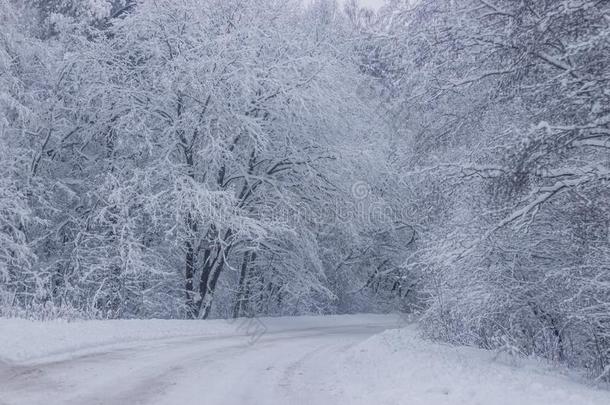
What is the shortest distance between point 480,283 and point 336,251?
17082 mm

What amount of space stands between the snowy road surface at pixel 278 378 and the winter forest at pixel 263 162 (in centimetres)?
182

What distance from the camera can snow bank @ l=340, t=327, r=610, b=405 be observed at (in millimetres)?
7402

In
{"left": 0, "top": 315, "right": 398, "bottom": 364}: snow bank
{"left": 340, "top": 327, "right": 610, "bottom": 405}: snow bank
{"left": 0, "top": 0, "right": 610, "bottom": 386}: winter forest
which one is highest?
{"left": 0, "top": 0, "right": 610, "bottom": 386}: winter forest

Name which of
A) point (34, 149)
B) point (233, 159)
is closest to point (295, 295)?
point (233, 159)

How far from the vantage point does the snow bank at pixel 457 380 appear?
24.3 feet

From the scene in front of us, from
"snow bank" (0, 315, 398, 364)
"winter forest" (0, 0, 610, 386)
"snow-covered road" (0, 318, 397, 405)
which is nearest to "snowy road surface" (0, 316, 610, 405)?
"snow-covered road" (0, 318, 397, 405)

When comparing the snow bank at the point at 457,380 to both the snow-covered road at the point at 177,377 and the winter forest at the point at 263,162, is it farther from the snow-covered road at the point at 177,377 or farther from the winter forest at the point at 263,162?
the winter forest at the point at 263,162

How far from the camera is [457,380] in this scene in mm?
8562

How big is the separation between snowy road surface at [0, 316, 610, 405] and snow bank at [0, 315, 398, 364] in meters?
0.16

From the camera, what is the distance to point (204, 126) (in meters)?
20.7

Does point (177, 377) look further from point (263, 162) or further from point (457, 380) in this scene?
point (263, 162)

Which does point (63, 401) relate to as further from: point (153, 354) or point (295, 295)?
point (295, 295)

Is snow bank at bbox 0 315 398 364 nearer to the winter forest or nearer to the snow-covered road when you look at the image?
the snow-covered road

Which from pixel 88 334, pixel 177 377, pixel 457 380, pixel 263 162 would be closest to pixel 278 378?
pixel 177 377
